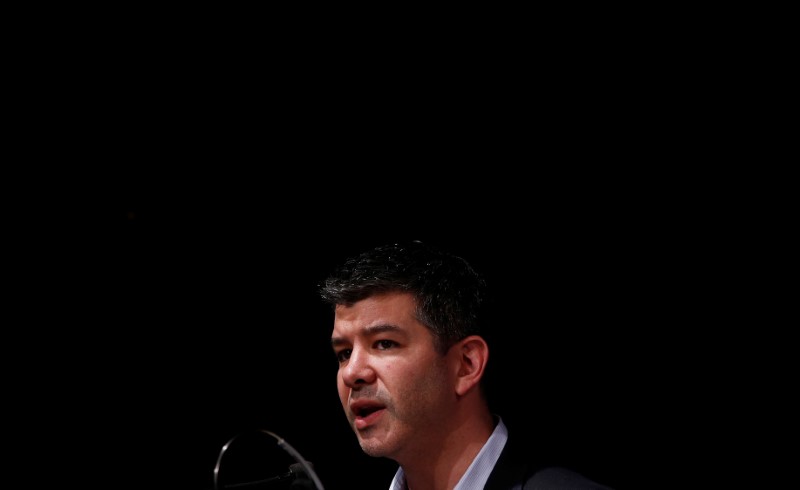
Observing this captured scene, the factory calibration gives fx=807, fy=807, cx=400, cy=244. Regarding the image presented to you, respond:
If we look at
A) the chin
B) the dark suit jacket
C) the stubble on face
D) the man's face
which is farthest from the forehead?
the dark suit jacket

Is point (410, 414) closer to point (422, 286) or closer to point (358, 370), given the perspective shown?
point (358, 370)

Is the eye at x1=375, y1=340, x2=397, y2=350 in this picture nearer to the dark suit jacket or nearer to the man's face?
the man's face

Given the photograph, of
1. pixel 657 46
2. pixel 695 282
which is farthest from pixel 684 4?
pixel 695 282

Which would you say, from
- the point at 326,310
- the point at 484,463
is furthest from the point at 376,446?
the point at 326,310

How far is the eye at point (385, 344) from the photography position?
208 cm

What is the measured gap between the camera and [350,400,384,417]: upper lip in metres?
2.04

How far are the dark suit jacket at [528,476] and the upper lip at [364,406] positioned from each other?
0.34 metres

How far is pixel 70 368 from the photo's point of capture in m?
3.50

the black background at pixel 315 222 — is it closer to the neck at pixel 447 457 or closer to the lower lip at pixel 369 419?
the neck at pixel 447 457

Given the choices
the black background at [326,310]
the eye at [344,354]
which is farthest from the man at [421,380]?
the black background at [326,310]

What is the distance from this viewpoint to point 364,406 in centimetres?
205

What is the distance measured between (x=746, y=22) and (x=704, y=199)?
708mm

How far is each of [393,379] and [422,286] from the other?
0.27m

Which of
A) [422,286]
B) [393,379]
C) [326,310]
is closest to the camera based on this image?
[393,379]
